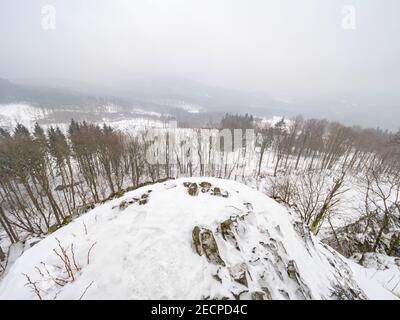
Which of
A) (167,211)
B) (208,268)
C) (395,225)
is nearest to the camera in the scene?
(208,268)

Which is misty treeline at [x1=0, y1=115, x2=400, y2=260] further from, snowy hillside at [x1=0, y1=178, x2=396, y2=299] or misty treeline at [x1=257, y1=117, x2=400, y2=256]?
snowy hillside at [x1=0, y1=178, x2=396, y2=299]

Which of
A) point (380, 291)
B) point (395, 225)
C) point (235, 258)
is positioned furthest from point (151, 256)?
point (395, 225)

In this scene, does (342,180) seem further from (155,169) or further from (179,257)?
(155,169)

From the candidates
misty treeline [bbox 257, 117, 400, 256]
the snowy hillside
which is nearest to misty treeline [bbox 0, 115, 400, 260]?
misty treeline [bbox 257, 117, 400, 256]

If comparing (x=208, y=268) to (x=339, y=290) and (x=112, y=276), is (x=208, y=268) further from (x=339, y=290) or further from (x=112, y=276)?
(x=339, y=290)
